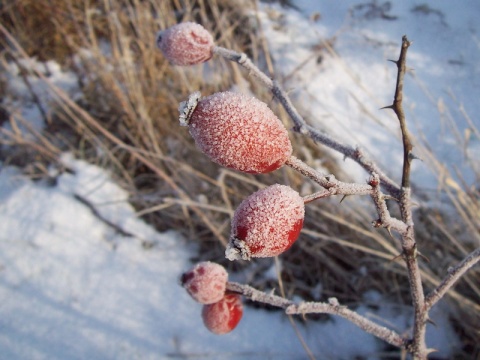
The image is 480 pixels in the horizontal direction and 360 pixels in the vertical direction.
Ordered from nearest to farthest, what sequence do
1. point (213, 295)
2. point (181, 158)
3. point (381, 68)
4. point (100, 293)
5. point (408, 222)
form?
point (408, 222), point (213, 295), point (100, 293), point (181, 158), point (381, 68)

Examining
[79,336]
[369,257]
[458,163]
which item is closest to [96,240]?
[79,336]

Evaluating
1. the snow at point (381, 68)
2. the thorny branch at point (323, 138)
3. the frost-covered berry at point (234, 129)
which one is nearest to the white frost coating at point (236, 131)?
the frost-covered berry at point (234, 129)

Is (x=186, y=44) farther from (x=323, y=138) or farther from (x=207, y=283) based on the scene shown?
(x=207, y=283)

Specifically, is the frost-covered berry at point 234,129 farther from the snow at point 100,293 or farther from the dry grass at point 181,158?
the snow at point 100,293

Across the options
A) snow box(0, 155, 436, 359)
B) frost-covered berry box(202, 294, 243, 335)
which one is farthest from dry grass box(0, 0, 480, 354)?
frost-covered berry box(202, 294, 243, 335)

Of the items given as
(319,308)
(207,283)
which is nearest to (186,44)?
(207,283)

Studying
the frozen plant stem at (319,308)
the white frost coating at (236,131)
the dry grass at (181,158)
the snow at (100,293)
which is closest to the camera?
the white frost coating at (236,131)

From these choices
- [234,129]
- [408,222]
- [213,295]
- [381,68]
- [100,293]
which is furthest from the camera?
[381,68]

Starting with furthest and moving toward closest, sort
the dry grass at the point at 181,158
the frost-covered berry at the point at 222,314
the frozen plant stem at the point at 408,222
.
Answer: the dry grass at the point at 181,158 → the frost-covered berry at the point at 222,314 → the frozen plant stem at the point at 408,222
